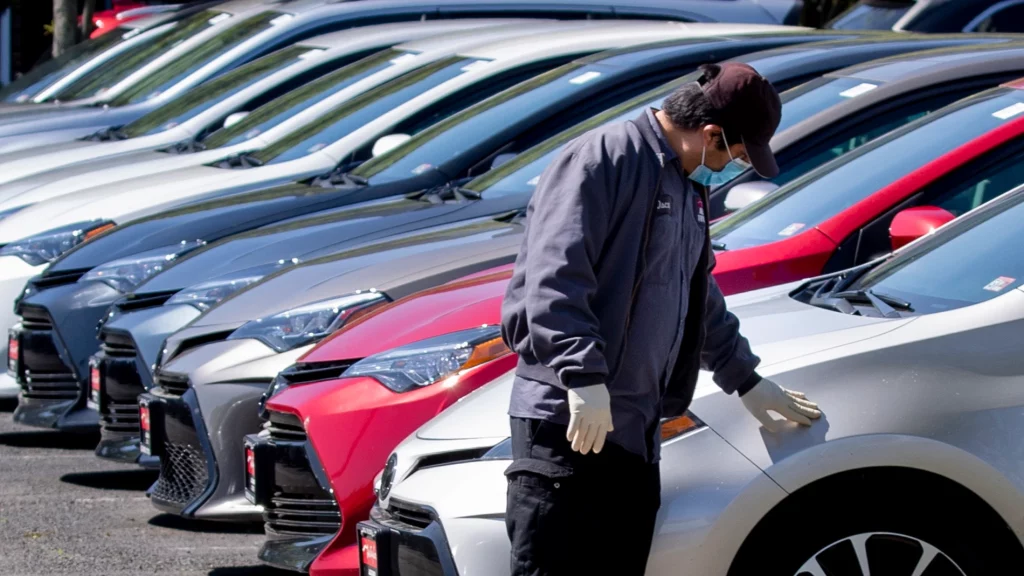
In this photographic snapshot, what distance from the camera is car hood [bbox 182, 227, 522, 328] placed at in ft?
17.9

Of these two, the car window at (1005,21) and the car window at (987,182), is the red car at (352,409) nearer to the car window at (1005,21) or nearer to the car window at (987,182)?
the car window at (987,182)

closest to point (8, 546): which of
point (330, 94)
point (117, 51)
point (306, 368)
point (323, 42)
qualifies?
point (306, 368)

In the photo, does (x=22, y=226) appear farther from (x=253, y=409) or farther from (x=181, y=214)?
(x=253, y=409)

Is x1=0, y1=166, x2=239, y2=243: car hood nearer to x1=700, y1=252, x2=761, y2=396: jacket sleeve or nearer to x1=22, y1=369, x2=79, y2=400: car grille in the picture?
x1=22, y1=369, x2=79, y2=400: car grille

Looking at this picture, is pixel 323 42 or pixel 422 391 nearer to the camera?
pixel 422 391

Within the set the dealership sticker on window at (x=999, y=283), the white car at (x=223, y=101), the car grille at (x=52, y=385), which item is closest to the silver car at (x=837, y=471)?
the dealership sticker on window at (x=999, y=283)

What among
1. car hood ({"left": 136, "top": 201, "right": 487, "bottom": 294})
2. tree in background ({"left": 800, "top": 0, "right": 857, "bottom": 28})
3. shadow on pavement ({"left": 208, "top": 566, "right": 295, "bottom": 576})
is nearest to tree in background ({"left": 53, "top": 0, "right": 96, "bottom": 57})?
tree in background ({"left": 800, "top": 0, "right": 857, "bottom": 28})

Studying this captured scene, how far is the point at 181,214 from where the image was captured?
7.39m

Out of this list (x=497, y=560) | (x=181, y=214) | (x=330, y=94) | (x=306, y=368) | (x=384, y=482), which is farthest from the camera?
(x=330, y=94)

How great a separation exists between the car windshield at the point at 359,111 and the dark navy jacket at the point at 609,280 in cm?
547

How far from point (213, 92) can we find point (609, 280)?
28.6 ft

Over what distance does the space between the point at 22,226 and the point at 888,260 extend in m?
5.15

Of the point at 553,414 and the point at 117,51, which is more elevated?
the point at 553,414

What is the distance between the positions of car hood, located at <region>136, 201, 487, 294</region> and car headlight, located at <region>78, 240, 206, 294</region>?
0.35m
